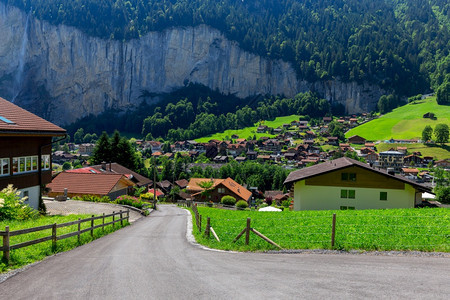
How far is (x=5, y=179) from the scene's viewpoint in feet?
63.5

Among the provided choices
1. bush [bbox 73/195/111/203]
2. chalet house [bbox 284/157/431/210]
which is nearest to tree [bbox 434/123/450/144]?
chalet house [bbox 284/157/431/210]

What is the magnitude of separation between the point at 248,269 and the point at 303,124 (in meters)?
187

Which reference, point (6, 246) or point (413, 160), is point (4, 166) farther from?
point (413, 160)

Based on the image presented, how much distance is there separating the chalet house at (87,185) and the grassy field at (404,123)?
138 meters

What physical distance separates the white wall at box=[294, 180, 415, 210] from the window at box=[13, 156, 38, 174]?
70.2 feet

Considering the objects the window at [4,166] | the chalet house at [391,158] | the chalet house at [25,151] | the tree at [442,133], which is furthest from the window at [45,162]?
the tree at [442,133]

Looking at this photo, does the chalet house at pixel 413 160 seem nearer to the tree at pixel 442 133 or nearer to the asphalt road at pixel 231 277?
the tree at pixel 442 133

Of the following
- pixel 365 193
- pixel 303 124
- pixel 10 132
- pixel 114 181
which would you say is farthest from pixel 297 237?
pixel 303 124

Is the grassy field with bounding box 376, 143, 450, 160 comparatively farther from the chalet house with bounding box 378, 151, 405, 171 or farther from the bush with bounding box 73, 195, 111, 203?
the bush with bounding box 73, 195, 111, 203

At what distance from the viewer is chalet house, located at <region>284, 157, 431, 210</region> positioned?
30578mm

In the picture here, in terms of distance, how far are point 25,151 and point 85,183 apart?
1649 centimetres

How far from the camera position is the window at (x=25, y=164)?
20.4m

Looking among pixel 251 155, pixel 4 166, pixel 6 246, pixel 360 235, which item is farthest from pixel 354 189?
pixel 251 155

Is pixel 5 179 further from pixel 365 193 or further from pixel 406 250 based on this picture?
pixel 365 193
